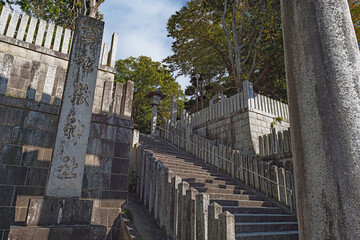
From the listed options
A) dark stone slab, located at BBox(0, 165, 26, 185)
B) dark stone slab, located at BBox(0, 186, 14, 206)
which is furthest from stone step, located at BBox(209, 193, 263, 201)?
dark stone slab, located at BBox(0, 186, 14, 206)

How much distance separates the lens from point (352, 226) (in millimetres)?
1086

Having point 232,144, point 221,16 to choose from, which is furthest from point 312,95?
point 221,16

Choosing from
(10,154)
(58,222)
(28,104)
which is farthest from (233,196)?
(28,104)

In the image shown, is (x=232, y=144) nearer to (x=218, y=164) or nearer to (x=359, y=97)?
(x=218, y=164)

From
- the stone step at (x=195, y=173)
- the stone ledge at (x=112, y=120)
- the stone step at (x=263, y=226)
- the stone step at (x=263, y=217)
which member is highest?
the stone ledge at (x=112, y=120)

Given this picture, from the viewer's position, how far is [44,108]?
478cm

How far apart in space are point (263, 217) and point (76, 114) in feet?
14.7

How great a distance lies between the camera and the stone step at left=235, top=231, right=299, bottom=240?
13.3ft

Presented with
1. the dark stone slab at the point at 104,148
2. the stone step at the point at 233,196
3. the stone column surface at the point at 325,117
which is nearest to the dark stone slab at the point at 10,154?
the dark stone slab at the point at 104,148

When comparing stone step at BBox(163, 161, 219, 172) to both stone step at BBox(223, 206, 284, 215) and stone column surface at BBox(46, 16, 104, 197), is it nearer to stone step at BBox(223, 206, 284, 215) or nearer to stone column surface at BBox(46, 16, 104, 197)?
stone step at BBox(223, 206, 284, 215)

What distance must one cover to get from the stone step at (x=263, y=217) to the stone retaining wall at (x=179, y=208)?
1563mm

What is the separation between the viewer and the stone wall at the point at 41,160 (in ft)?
13.9

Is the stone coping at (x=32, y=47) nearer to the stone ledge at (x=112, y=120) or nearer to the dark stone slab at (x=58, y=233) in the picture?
the stone ledge at (x=112, y=120)

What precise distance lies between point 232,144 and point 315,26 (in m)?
9.13
